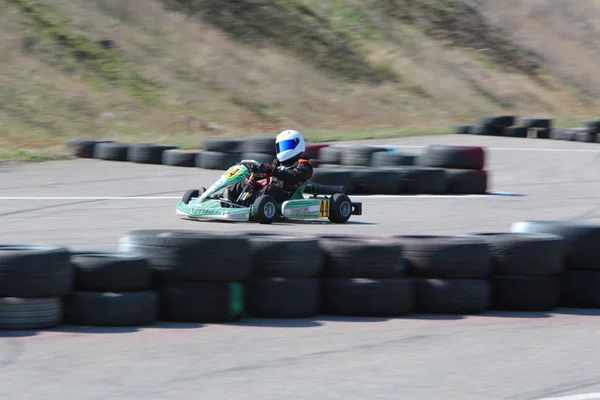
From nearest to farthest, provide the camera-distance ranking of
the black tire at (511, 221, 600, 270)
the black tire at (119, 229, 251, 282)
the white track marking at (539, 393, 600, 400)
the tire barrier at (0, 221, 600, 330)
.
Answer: the white track marking at (539, 393, 600, 400) < the tire barrier at (0, 221, 600, 330) < the black tire at (119, 229, 251, 282) < the black tire at (511, 221, 600, 270)

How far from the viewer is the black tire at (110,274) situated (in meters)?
6.34

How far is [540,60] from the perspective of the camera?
4178 cm

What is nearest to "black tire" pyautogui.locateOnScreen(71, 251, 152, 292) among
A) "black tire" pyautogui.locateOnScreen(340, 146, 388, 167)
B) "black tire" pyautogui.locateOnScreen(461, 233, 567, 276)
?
"black tire" pyautogui.locateOnScreen(461, 233, 567, 276)

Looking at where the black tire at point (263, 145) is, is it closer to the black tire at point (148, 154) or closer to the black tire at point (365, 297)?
the black tire at point (148, 154)

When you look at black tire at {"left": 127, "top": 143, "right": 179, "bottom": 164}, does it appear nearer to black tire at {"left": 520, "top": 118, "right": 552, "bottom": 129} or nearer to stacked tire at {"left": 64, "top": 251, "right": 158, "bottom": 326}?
black tire at {"left": 520, "top": 118, "right": 552, "bottom": 129}

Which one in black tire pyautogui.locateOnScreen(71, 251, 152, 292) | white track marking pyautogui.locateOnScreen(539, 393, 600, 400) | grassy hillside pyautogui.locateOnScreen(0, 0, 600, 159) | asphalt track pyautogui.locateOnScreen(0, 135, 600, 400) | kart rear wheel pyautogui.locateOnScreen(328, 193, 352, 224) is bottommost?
white track marking pyautogui.locateOnScreen(539, 393, 600, 400)

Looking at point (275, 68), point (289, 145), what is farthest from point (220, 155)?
point (275, 68)

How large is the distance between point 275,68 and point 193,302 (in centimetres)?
2598

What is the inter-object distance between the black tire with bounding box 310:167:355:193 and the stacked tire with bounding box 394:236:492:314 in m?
7.00

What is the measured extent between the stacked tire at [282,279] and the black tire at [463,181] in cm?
867

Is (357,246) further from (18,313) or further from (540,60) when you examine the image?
(540,60)

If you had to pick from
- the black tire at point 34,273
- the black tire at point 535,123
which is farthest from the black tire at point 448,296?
the black tire at point 535,123

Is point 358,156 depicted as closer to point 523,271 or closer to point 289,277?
point 523,271

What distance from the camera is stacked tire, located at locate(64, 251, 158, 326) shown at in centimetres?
629
